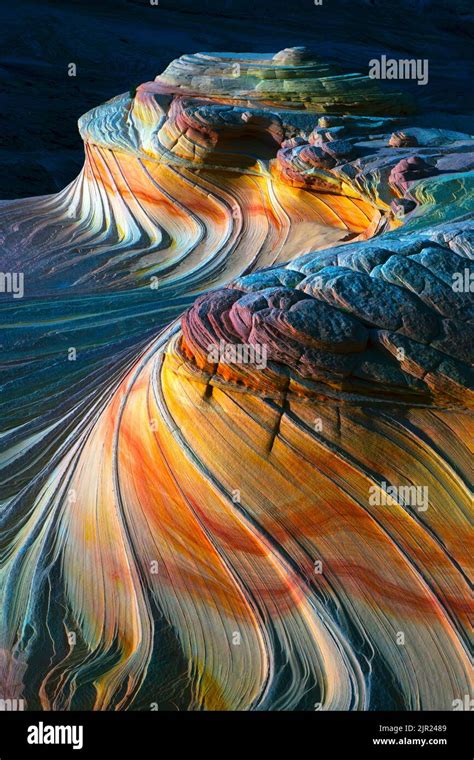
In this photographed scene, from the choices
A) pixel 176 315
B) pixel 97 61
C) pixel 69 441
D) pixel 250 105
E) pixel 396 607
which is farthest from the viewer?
pixel 97 61

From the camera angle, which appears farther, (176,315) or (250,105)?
(250,105)

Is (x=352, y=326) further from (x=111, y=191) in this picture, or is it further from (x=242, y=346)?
(x=111, y=191)

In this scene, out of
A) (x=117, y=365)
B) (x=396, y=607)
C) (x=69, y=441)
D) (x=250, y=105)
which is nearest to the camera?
(x=396, y=607)

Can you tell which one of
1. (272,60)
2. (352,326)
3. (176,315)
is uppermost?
(272,60)

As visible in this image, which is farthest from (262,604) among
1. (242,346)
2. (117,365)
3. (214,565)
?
(117,365)

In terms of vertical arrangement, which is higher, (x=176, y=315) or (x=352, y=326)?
(x=176, y=315)

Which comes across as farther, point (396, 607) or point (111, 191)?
point (111, 191)

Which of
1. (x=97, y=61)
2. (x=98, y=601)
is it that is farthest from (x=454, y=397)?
(x=97, y=61)

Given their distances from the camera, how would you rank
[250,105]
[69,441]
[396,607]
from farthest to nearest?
[250,105] → [69,441] → [396,607]

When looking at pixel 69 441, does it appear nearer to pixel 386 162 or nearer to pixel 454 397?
pixel 454 397
